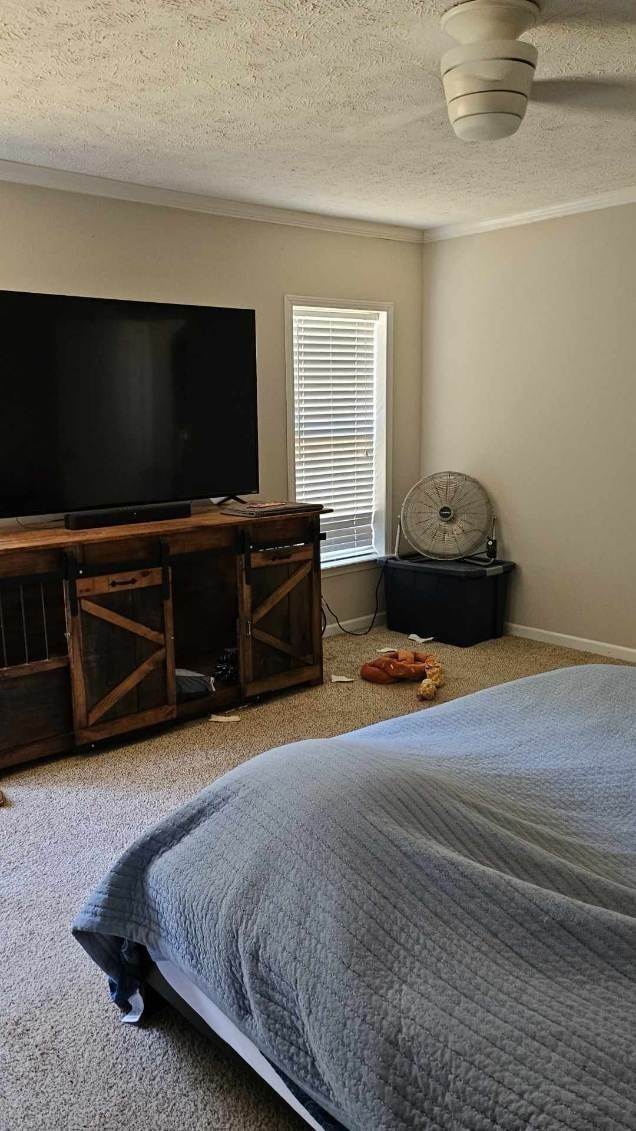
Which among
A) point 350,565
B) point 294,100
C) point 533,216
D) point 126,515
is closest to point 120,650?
point 126,515

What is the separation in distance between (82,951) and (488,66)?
265 cm

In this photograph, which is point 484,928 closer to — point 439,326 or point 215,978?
point 215,978

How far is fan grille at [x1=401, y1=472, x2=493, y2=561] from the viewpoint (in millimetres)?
5168

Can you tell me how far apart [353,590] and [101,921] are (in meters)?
3.60

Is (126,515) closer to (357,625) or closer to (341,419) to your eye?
(341,419)

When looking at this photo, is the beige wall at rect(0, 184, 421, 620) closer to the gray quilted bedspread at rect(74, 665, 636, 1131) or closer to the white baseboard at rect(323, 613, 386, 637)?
the white baseboard at rect(323, 613, 386, 637)

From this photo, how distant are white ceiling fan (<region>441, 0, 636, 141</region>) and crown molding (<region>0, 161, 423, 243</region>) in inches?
73.1

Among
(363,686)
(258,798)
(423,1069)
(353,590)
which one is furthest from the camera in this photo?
(353,590)

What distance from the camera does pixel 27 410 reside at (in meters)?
3.42

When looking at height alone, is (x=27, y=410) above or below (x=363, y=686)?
above

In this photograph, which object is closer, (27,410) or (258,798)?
(258,798)

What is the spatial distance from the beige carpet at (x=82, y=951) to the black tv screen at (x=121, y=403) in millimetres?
1110

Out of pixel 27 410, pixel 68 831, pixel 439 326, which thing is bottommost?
pixel 68 831

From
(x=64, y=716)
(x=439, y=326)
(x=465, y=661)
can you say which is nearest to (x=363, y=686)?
(x=465, y=661)
